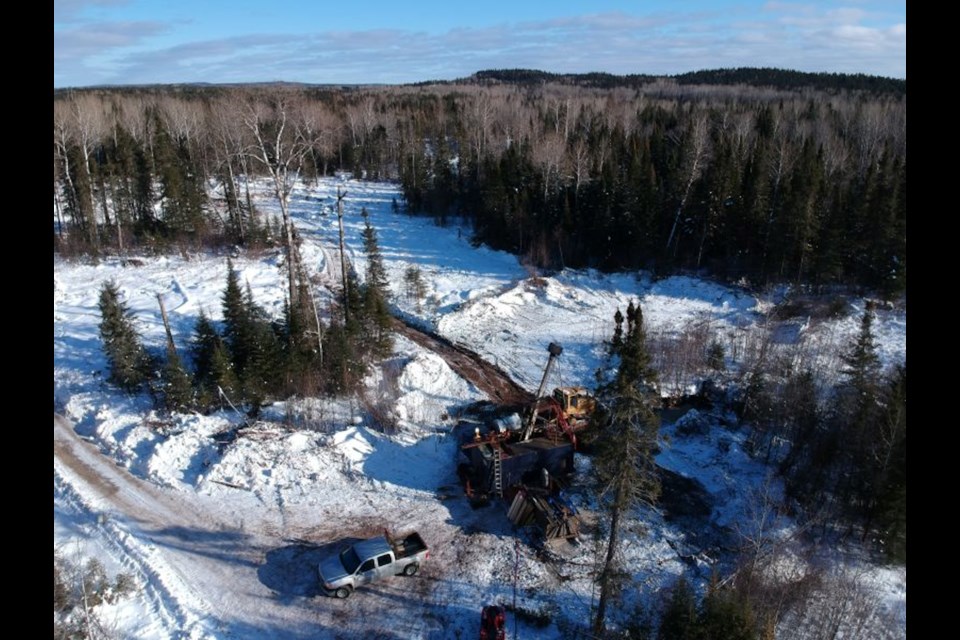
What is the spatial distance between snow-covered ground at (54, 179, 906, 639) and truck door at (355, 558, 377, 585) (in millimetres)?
336

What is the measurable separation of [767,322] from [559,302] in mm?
10695

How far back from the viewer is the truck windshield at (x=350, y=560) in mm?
13414

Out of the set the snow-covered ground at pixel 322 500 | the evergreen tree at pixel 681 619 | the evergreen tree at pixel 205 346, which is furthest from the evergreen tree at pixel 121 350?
the evergreen tree at pixel 681 619

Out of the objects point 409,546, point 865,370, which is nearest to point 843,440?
point 865,370

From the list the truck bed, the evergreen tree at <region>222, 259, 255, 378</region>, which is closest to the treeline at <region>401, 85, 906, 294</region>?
the truck bed

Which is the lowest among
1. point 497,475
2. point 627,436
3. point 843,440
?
point 497,475

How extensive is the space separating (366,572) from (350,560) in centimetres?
48

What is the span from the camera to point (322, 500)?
54.3ft

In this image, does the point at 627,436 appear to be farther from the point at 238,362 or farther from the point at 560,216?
the point at 560,216

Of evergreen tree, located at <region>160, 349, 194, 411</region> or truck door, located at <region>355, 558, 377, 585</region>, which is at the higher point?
evergreen tree, located at <region>160, 349, 194, 411</region>

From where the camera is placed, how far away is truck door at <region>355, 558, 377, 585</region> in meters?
13.4

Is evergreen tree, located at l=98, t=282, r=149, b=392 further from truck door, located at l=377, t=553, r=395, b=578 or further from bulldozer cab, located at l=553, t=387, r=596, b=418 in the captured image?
bulldozer cab, located at l=553, t=387, r=596, b=418

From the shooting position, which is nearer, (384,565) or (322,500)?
(384,565)

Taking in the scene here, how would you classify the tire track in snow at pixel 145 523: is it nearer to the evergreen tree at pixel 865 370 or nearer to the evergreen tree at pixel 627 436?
the evergreen tree at pixel 627 436
